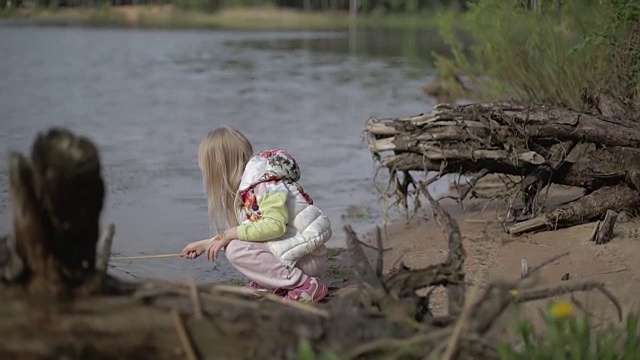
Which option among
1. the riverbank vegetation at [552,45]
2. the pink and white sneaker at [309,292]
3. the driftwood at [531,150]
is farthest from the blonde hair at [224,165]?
the riverbank vegetation at [552,45]

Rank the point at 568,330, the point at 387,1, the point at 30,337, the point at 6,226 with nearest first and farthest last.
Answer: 1. the point at 30,337
2. the point at 568,330
3. the point at 6,226
4. the point at 387,1

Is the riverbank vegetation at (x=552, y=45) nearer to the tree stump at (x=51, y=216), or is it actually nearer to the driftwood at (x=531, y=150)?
the driftwood at (x=531, y=150)

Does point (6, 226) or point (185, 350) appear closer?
point (185, 350)

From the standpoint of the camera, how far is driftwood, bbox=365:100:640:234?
732cm

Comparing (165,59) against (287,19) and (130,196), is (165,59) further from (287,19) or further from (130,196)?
(287,19)

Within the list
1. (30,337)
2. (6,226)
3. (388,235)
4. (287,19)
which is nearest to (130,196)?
(6,226)

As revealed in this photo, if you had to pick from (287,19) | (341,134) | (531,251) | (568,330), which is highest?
(568,330)

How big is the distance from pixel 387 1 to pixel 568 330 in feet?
251

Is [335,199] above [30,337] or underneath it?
underneath

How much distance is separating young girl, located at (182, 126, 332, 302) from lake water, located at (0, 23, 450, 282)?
42.9 inches

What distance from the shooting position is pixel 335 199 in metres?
10.4

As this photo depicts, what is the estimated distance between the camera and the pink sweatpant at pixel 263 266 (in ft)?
20.3

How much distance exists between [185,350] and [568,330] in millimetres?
1314

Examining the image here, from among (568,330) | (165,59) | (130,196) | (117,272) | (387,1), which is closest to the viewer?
(568,330)
